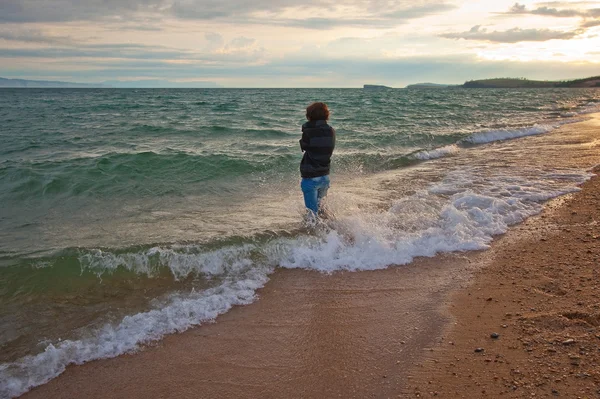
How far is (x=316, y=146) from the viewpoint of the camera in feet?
20.4

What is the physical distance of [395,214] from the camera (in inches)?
285

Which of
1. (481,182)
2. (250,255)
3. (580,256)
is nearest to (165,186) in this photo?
(250,255)

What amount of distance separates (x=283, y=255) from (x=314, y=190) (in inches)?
50.1

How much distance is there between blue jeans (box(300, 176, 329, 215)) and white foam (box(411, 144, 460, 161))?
8146mm

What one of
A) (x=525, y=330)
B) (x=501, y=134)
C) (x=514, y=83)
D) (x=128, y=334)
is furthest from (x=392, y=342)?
(x=514, y=83)

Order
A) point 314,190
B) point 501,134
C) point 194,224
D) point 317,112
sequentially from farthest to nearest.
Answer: point 501,134 → point 194,224 → point 314,190 → point 317,112

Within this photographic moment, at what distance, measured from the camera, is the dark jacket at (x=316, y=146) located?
6.14 m

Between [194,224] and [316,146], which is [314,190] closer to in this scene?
[316,146]

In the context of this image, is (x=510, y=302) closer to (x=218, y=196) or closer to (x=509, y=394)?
(x=509, y=394)

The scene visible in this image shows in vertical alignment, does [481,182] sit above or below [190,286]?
above

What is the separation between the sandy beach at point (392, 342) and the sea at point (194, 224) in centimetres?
36

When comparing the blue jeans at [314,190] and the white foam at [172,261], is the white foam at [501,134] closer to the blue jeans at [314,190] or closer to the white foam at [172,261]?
the blue jeans at [314,190]

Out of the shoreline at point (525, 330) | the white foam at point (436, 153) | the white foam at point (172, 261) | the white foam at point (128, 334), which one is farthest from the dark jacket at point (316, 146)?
the white foam at point (436, 153)

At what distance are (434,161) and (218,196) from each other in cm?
762
